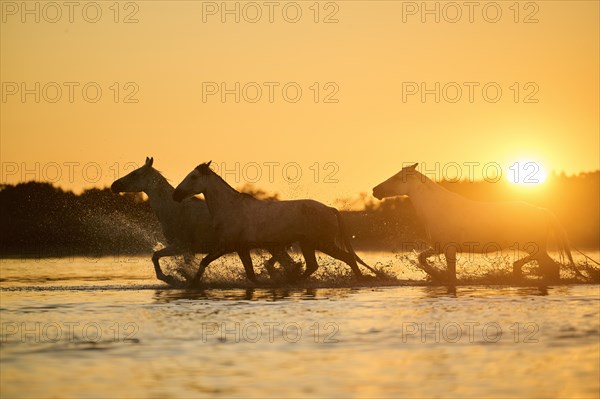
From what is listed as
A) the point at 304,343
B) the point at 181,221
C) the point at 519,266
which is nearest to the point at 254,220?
the point at 181,221

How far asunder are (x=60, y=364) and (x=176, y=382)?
4.88 ft

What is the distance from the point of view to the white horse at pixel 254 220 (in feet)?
68.4

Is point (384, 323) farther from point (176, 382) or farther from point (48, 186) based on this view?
point (48, 186)

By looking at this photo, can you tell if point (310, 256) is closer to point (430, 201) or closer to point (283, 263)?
point (283, 263)

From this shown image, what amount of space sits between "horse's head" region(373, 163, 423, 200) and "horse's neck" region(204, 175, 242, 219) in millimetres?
2587

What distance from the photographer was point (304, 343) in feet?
39.3

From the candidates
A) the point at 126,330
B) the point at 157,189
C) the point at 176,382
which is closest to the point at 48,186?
the point at 157,189

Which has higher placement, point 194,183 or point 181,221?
point 194,183

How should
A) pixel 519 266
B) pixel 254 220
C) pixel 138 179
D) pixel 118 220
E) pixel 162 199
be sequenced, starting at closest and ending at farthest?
1. pixel 254 220
2. pixel 519 266
3. pixel 162 199
4. pixel 138 179
5. pixel 118 220

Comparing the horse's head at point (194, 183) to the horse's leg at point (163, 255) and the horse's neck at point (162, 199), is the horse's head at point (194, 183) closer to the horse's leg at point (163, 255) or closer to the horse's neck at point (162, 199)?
the horse's neck at point (162, 199)

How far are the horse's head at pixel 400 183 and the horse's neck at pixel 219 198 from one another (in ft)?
8.49

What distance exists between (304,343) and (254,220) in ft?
29.5

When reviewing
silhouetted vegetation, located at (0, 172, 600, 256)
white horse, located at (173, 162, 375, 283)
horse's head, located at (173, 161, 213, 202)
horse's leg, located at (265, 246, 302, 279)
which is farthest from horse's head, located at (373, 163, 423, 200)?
silhouetted vegetation, located at (0, 172, 600, 256)

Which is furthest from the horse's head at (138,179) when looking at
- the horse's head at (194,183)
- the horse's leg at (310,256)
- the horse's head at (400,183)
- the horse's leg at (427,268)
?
the horse's leg at (427,268)
